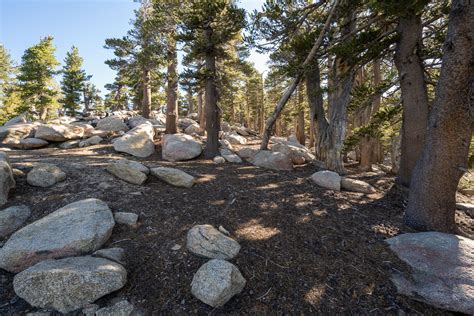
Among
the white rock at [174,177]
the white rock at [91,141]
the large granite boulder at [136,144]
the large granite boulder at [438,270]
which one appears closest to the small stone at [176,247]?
the white rock at [174,177]

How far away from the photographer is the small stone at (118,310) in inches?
98.0

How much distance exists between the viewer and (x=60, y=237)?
328 cm

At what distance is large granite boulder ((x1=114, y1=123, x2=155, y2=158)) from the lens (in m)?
9.39

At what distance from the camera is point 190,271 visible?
3.05 meters

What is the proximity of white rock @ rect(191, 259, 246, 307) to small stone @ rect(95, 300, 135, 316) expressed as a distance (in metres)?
0.69

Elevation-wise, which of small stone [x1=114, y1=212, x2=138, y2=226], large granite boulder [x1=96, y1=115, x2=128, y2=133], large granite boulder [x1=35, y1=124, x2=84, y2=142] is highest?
large granite boulder [x1=96, y1=115, x2=128, y2=133]

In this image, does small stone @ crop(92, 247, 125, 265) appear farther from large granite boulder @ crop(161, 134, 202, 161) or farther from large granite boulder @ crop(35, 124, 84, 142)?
large granite boulder @ crop(35, 124, 84, 142)

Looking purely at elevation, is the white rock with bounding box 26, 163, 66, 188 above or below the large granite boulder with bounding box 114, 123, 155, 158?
below

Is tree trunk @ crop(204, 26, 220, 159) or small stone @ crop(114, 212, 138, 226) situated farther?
tree trunk @ crop(204, 26, 220, 159)

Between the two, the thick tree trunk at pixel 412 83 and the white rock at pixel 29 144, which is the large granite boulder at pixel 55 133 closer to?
the white rock at pixel 29 144

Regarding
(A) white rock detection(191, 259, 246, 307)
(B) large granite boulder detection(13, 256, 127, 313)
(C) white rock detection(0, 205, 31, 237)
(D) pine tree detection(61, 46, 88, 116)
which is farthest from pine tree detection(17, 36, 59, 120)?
(A) white rock detection(191, 259, 246, 307)

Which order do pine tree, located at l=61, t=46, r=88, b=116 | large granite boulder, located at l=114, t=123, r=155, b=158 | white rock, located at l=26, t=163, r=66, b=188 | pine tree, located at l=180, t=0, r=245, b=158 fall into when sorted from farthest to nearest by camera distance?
pine tree, located at l=61, t=46, r=88, b=116 → large granite boulder, located at l=114, t=123, r=155, b=158 → pine tree, located at l=180, t=0, r=245, b=158 → white rock, located at l=26, t=163, r=66, b=188

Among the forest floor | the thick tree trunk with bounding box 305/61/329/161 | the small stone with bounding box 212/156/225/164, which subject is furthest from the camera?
the small stone with bounding box 212/156/225/164

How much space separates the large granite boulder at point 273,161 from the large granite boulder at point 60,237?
5320 mm
